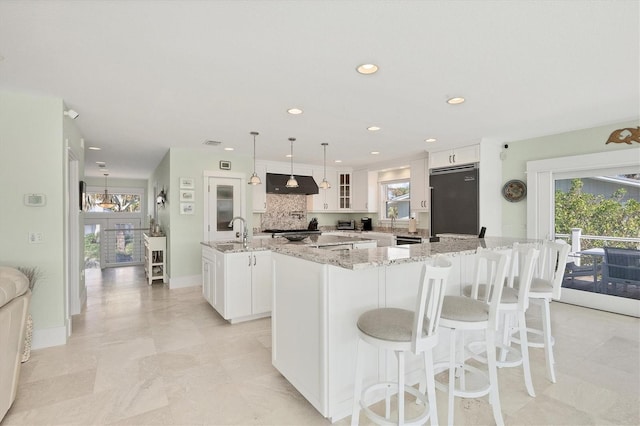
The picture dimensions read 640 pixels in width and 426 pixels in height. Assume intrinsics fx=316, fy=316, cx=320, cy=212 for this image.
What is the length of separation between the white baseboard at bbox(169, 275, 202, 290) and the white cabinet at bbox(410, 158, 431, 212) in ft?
13.9

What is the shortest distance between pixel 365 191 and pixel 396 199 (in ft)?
2.35

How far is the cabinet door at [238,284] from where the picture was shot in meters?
3.60

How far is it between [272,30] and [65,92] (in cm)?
228

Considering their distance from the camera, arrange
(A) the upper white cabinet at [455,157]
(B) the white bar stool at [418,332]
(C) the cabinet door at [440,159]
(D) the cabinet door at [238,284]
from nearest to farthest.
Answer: (B) the white bar stool at [418,332], (D) the cabinet door at [238,284], (A) the upper white cabinet at [455,157], (C) the cabinet door at [440,159]

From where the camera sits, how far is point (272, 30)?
1.92 meters

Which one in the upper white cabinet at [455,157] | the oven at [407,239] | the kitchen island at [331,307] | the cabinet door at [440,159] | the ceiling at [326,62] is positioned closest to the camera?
the ceiling at [326,62]

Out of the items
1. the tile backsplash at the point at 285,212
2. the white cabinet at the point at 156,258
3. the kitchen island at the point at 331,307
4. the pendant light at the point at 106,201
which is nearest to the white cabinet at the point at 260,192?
the tile backsplash at the point at 285,212

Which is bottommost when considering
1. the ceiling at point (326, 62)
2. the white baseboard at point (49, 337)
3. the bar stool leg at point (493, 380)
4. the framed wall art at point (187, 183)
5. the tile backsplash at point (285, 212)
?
the white baseboard at point (49, 337)

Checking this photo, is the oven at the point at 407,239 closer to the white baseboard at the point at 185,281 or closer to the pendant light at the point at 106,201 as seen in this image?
the white baseboard at the point at 185,281

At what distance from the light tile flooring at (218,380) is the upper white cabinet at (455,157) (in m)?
2.49

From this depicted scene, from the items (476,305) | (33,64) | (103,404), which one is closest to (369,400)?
(476,305)

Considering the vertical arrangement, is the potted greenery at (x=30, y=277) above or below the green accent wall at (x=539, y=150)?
below

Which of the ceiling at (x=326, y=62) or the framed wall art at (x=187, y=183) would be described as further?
the framed wall art at (x=187, y=183)

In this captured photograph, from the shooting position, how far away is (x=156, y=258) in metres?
6.10
